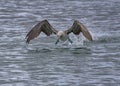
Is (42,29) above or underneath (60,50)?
above

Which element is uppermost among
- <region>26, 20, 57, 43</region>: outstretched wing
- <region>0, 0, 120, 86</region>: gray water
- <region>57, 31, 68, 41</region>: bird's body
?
<region>26, 20, 57, 43</region>: outstretched wing

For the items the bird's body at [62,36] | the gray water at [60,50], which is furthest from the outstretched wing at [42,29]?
the gray water at [60,50]

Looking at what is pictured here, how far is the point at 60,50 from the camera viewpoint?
1948 centimetres

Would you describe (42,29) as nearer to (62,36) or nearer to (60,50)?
(62,36)

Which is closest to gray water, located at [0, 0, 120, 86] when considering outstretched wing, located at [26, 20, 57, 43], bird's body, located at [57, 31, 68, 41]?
bird's body, located at [57, 31, 68, 41]

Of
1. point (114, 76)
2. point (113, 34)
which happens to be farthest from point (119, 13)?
point (114, 76)

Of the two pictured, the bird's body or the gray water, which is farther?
the bird's body

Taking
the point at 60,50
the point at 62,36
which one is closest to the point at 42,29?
the point at 62,36

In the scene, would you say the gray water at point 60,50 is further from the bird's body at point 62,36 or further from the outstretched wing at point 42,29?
the outstretched wing at point 42,29

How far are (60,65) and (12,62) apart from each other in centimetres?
117

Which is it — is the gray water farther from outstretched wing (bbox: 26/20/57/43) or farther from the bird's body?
outstretched wing (bbox: 26/20/57/43)

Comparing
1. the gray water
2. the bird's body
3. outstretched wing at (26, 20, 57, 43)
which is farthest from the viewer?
the bird's body

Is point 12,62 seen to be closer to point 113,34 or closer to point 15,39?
point 15,39

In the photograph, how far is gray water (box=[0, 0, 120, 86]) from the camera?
15766mm
